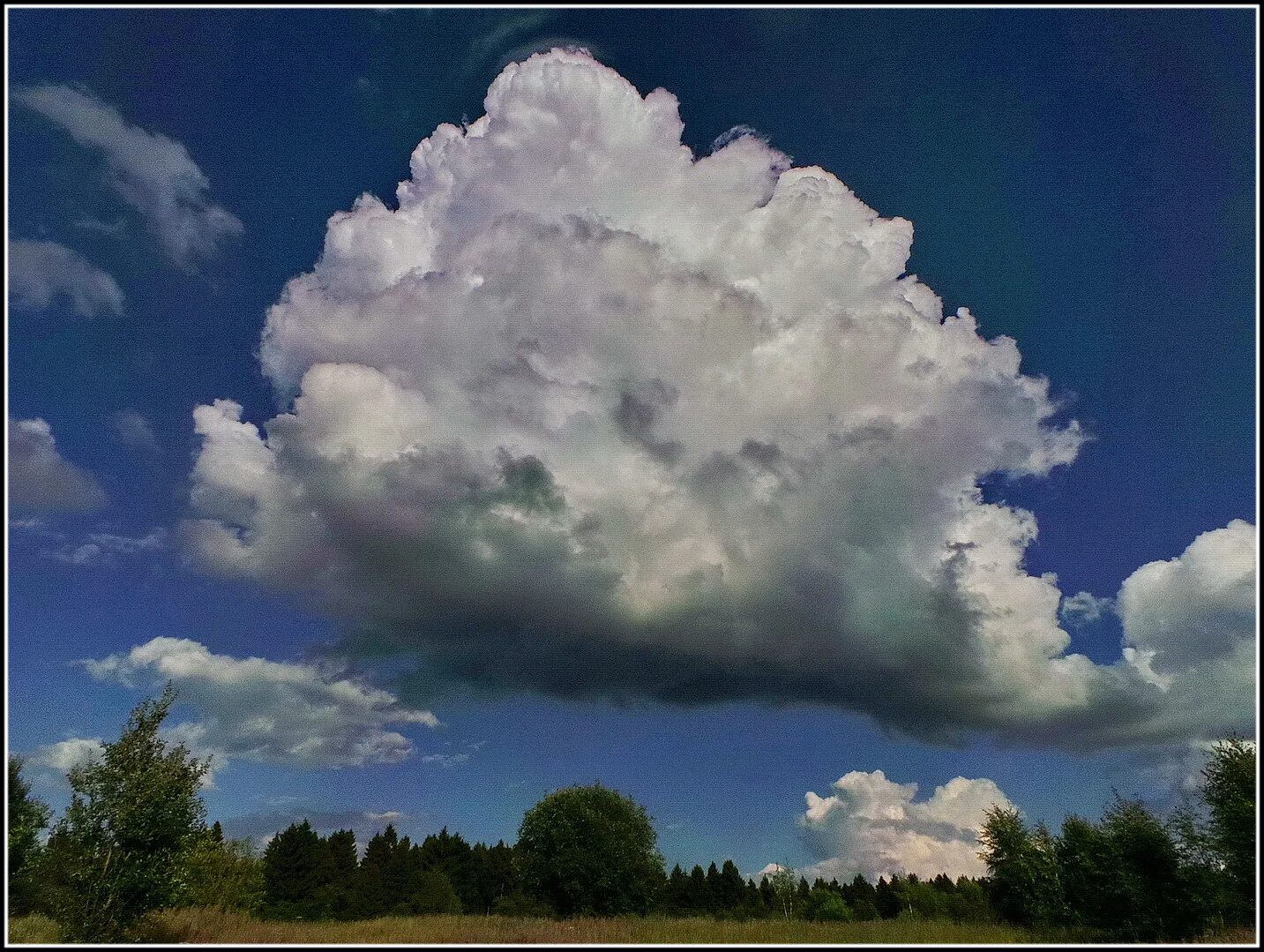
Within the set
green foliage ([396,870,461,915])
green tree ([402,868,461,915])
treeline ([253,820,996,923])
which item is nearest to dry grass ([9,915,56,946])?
treeline ([253,820,996,923])

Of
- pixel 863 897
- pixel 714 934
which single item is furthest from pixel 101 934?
pixel 863 897

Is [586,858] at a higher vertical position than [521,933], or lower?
higher

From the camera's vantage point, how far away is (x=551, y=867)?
72.6m

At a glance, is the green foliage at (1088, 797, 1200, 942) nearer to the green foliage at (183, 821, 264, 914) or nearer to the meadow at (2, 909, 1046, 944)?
the meadow at (2, 909, 1046, 944)

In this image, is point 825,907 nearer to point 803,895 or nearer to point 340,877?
point 803,895

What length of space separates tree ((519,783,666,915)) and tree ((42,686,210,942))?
1583 inches

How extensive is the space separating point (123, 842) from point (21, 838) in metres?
23.7

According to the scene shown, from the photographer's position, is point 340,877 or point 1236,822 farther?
point 340,877

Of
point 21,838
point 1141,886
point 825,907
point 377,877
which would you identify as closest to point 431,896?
point 377,877

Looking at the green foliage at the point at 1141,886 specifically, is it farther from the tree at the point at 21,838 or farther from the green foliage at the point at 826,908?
the tree at the point at 21,838

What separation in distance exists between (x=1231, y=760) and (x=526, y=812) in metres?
61.1

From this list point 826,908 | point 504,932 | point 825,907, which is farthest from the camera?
point 825,907

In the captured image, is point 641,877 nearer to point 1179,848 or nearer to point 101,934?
point 1179,848

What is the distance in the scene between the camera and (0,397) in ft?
91.5
